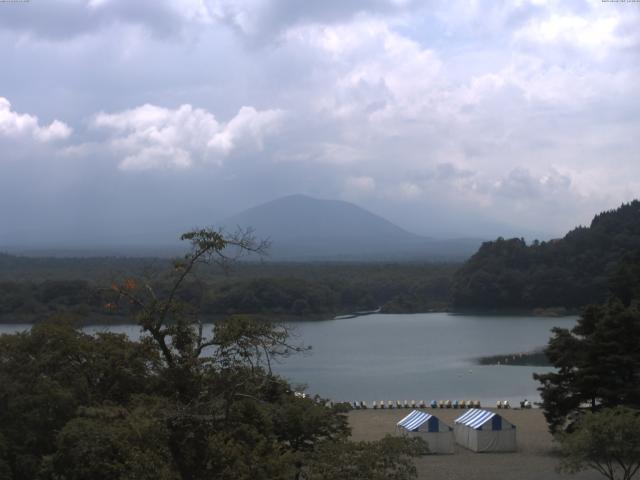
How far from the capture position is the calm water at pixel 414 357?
23.6 m

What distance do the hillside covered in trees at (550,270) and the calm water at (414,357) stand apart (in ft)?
17.5

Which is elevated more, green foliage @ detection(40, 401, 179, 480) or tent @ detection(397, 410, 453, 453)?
green foliage @ detection(40, 401, 179, 480)

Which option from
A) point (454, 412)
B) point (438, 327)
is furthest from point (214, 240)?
point (438, 327)

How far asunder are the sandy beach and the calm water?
238 centimetres

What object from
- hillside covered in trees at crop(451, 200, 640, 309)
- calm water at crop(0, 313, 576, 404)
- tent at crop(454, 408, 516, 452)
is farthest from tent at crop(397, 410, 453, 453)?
hillside covered in trees at crop(451, 200, 640, 309)

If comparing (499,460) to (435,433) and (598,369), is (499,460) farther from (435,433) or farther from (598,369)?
(598,369)

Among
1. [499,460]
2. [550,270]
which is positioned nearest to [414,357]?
[499,460]

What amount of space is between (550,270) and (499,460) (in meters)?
41.0

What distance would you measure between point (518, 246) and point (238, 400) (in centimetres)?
5401

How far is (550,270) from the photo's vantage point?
175 ft

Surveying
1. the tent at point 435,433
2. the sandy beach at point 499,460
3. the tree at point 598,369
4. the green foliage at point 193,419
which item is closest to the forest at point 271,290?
the sandy beach at point 499,460

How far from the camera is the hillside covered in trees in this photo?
52281mm

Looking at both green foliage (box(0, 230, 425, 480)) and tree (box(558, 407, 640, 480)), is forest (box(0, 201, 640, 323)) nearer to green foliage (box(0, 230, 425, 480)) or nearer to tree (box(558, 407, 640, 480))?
tree (box(558, 407, 640, 480))

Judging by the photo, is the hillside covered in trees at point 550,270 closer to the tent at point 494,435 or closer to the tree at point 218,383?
the tent at point 494,435
